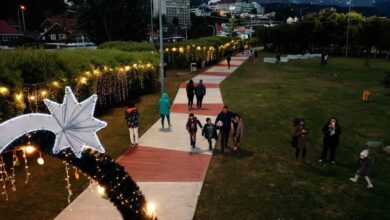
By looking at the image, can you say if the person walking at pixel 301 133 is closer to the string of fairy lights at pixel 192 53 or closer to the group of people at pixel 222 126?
the group of people at pixel 222 126

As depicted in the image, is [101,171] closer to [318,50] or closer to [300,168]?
[300,168]

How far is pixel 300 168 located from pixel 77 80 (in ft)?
34.5

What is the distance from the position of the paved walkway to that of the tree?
94.3 ft

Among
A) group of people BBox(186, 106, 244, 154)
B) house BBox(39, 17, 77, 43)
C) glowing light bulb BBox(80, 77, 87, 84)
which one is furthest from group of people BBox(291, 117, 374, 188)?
house BBox(39, 17, 77, 43)

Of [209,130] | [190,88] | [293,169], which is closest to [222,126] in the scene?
[209,130]

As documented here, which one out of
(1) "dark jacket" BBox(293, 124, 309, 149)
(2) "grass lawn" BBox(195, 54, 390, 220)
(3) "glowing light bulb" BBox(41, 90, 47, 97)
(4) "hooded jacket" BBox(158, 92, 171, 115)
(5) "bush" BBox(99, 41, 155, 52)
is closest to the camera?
(2) "grass lawn" BBox(195, 54, 390, 220)

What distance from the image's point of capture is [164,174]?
36.5 feet

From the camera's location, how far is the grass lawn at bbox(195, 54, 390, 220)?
918 cm

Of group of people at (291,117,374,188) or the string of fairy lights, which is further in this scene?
A: the string of fairy lights

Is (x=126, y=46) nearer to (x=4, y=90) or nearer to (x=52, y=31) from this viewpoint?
(x=4, y=90)

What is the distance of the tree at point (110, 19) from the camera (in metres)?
42.1

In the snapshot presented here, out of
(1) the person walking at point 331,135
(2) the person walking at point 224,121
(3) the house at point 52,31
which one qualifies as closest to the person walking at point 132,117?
(2) the person walking at point 224,121

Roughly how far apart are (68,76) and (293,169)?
10.2 meters

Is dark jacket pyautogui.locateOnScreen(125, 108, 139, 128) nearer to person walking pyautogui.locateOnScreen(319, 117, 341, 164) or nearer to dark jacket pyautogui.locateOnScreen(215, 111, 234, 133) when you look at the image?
dark jacket pyautogui.locateOnScreen(215, 111, 234, 133)
